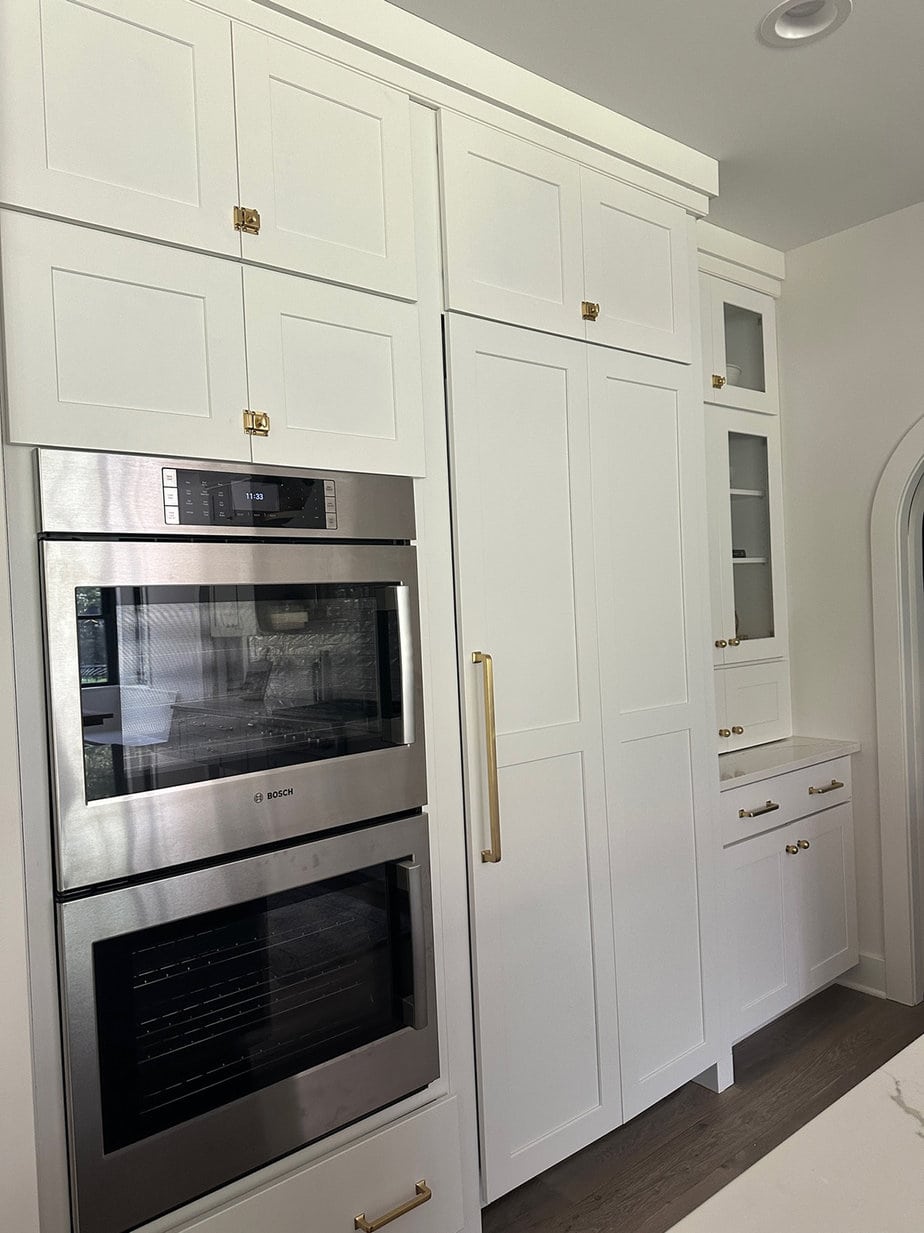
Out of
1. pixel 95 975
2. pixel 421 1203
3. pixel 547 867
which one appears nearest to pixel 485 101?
pixel 547 867

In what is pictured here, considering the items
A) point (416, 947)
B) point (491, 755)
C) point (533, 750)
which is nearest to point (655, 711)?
point (533, 750)

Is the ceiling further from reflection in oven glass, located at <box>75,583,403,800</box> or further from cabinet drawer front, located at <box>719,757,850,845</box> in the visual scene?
cabinet drawer front, located at <box>719,757,850,845</box>

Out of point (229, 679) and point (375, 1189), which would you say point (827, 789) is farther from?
point (229, 679)

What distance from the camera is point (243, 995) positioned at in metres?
1.66

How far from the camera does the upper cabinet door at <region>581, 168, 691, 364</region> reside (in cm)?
236

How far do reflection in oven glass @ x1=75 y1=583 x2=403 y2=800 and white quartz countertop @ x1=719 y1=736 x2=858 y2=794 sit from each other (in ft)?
4.67

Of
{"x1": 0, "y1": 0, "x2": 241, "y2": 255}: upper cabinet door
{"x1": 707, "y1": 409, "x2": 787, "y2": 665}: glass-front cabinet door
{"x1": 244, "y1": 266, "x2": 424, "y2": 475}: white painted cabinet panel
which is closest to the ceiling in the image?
{"x1": 0, "y1": 0, "x2": 241, "y2": 255}: upper cabinet door

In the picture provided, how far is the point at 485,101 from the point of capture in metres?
2.10

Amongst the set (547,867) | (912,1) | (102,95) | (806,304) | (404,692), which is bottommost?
(547,867)

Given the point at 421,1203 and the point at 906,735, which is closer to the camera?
the point at 421,1203

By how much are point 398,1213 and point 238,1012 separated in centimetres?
56

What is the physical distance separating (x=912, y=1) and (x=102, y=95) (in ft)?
5.70

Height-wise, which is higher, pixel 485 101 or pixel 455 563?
pixel 485 101

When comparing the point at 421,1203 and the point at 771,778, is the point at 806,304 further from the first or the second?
the point at 421,1203
